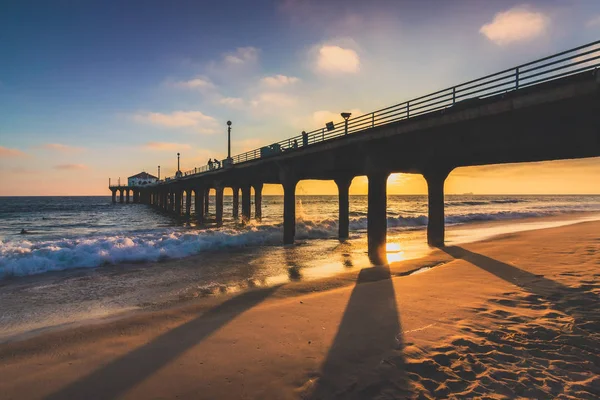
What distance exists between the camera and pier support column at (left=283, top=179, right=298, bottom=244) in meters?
24.9

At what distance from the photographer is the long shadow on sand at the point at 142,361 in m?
5.10

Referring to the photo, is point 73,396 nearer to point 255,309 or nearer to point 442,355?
point 255,309

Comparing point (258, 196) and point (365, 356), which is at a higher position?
point (258, 196)

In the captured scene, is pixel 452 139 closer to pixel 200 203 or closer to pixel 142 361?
pixel 142 361

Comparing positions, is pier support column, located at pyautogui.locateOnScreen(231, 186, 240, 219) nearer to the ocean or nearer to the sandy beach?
the ocean

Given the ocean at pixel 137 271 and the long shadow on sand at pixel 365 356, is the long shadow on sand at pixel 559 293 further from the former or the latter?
the ocean at pixel 137 271

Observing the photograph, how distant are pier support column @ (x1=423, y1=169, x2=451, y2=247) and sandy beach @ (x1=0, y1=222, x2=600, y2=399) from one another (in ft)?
34.7

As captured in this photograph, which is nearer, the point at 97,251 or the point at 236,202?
the point at 97,251

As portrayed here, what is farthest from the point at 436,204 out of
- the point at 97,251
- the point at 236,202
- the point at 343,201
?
the point at 236,202

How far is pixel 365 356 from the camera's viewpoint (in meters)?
5.82

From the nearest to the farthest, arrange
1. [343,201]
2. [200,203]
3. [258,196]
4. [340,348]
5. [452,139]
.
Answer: [340,348], [452,139], [343,201], [258,196], [200,203]

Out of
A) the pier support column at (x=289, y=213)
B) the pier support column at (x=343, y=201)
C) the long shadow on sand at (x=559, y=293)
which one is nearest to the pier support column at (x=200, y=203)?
the pier support column at (x=289, y=213)

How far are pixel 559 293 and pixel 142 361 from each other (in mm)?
9910

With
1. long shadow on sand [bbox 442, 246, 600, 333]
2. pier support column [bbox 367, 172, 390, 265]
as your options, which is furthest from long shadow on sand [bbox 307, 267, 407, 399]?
pier support column [bbox 367, 172, 390, 265]
